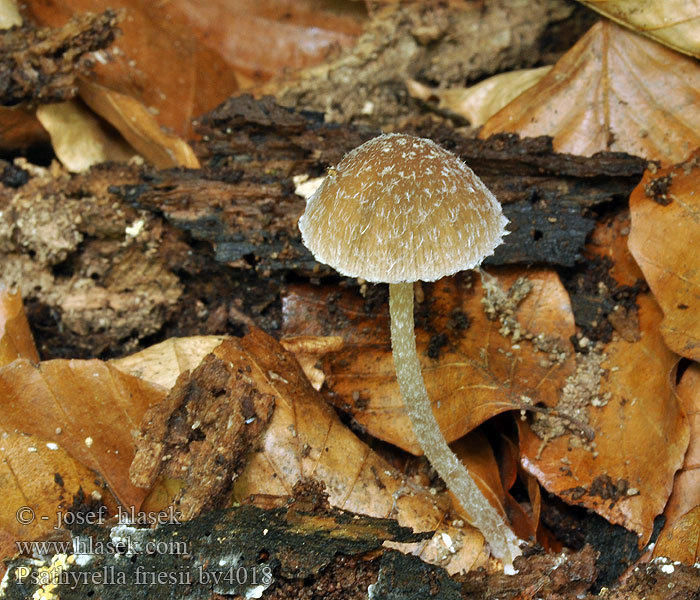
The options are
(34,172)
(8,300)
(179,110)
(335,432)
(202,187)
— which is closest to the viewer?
(335,432)

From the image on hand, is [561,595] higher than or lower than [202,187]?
lower

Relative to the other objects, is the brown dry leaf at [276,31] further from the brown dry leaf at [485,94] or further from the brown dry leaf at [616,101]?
the brown dry leaf at [616,101]

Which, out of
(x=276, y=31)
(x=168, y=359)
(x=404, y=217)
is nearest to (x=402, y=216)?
(x=404, y=217)

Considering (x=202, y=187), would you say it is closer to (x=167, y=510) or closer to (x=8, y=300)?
(x=8, y=300)

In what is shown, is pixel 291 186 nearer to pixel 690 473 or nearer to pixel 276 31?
pixel 276 31

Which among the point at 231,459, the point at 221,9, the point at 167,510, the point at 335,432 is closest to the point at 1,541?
the point at 167,510

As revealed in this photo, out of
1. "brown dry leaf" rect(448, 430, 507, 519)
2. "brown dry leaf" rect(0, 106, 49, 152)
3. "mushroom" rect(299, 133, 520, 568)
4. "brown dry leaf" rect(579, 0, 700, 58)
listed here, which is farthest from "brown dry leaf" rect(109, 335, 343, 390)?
"brown dry leaf" rect(579, 0, 700, 58)
